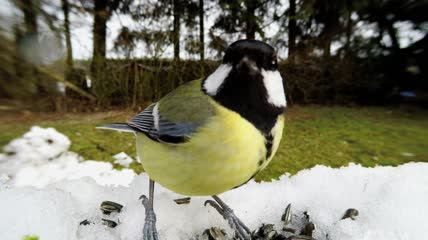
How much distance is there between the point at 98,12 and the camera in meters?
3.75

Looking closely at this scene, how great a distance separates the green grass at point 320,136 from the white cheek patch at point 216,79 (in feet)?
4.90

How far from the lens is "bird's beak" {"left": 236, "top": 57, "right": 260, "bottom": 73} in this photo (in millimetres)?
553

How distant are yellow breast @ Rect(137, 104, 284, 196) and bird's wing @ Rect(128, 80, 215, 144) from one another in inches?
0.7

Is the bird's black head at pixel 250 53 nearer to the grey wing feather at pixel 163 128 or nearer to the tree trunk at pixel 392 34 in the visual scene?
the grey wing feather at pixel 163 128

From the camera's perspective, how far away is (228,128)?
22.9 inches

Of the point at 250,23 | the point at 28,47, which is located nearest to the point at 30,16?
the point at 28,47

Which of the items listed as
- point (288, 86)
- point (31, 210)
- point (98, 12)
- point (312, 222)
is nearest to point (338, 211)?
point (312, 222)

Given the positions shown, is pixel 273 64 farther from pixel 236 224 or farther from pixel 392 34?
pixel 392 34

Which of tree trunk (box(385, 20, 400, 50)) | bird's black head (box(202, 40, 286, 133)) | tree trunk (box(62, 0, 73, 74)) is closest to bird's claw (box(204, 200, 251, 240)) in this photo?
bird's black head (box(202, 40, 286, 133))

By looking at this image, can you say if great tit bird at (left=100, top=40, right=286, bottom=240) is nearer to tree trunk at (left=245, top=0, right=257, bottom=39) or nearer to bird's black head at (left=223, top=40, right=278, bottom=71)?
bird's black head at (left=223, top=40, right=278, bottom=71)

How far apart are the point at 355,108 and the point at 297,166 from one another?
8.15 ft

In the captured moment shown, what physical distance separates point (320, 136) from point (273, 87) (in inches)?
100

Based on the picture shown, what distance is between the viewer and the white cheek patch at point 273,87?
0.59 meters

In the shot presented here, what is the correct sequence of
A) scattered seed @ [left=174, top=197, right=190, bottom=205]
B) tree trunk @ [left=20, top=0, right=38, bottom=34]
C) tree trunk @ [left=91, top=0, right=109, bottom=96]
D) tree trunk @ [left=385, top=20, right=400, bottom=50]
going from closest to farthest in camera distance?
1. scattered seed @ [left=174, top=197, right=190, bottom=205]
2. tree trunk @ [left=20, top=0, right=38, bottom=34]
3. tree trunk @ [left=91, top=0, right=109, bottom=96]
4. tree trunk @ [left=385, top=20, right=400, bottom=50]
